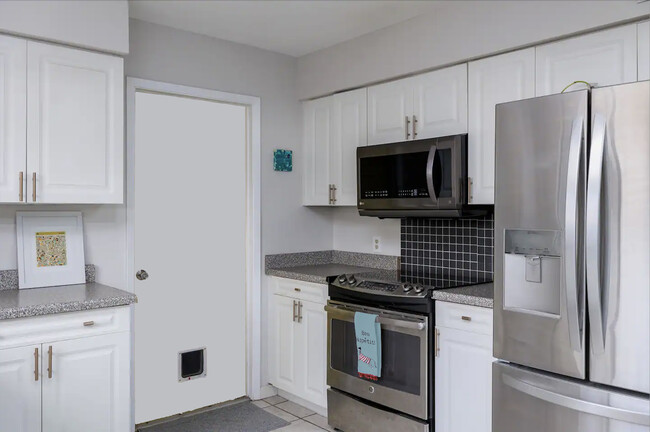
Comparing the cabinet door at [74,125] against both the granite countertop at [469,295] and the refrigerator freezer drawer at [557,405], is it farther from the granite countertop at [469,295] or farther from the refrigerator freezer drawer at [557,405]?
the refrigerator freezer drawer at [557,405]

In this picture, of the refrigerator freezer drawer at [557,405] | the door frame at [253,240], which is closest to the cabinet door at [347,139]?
the door frame at [253,240]

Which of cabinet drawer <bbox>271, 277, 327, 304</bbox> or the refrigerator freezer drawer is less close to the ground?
cabinet drawer <bbox>271, 277, 327, 304</bbox>

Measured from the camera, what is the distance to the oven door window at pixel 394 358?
2.73 m

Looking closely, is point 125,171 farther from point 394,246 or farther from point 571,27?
point 571,27

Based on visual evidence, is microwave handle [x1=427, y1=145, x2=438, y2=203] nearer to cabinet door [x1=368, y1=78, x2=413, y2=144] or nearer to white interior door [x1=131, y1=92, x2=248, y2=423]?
cabinet door [x1=368, y1=78, x2=413, y2=144]

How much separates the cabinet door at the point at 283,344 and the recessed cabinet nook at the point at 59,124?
1.37 meters

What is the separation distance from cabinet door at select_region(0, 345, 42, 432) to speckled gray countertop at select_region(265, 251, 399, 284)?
1.65 meters

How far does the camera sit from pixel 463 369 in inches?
101

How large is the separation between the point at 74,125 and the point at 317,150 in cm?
175

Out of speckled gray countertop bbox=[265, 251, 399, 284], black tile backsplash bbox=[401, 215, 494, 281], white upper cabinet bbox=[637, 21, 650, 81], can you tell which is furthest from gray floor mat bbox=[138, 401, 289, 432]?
white upper cabinet bbox=[637, 21, 650, 81]

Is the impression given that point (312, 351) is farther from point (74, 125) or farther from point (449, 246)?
point (74, 125)

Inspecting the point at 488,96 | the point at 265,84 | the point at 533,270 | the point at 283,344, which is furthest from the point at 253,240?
the point at 533,270

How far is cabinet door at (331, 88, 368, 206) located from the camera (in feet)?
11.7

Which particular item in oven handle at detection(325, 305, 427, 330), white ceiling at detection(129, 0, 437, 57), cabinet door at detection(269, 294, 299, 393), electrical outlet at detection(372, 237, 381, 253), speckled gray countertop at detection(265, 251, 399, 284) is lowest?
cabinet door at detection(269, 294, 299, 393)
